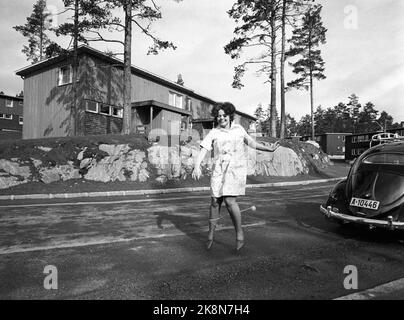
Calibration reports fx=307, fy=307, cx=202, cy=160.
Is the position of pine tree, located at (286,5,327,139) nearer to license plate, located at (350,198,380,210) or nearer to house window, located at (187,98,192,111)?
house window, located at (187,98,192,111)

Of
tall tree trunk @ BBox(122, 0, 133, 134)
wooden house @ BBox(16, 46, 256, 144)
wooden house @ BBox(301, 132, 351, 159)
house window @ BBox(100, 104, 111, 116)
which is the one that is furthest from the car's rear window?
wooden house @ BBox(301, 132, 351, 159)

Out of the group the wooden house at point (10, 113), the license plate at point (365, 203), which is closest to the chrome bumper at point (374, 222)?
the license plate at point (365, 203)

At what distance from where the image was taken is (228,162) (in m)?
4.40

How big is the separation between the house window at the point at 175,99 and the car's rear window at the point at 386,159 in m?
27.3

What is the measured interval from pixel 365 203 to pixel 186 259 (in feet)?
10.3

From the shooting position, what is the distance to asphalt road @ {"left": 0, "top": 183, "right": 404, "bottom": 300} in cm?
310

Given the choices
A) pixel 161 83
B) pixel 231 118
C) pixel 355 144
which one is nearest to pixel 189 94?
pixel 161 83

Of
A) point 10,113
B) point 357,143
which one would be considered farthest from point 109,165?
point 357,143

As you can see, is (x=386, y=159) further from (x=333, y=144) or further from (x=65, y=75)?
(x=333, y=144)

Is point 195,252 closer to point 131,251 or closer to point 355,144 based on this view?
point 131,251

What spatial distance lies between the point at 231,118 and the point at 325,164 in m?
25.4

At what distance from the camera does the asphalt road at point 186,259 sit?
10.2 ft

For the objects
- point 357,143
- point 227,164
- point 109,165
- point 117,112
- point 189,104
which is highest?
point 189,104

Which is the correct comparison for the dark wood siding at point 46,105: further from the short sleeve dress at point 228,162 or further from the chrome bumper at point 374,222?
the chrome bumper at point 374,222
